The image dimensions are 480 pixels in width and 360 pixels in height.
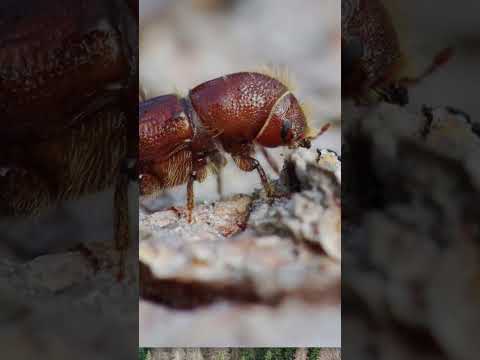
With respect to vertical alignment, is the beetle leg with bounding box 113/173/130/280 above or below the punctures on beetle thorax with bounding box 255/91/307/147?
below

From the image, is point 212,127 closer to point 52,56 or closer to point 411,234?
point 52,56

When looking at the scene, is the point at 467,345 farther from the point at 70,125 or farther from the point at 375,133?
the point at 70,125

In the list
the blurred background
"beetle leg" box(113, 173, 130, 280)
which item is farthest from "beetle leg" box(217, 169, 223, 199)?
"beetle leg" box(113, 173, 130, 280)

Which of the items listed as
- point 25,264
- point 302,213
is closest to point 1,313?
point 25,264

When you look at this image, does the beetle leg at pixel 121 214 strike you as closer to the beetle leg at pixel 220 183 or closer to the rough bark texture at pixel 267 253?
the rough bark texture at pixel 267 253

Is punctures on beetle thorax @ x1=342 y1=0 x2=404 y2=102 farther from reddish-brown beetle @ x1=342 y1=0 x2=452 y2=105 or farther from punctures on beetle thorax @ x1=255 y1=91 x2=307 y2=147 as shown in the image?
punctures on beetle thorax @ x1=255 y1=91 x2=307 y2=147

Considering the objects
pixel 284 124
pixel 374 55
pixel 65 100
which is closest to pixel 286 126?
pixel 284 124
